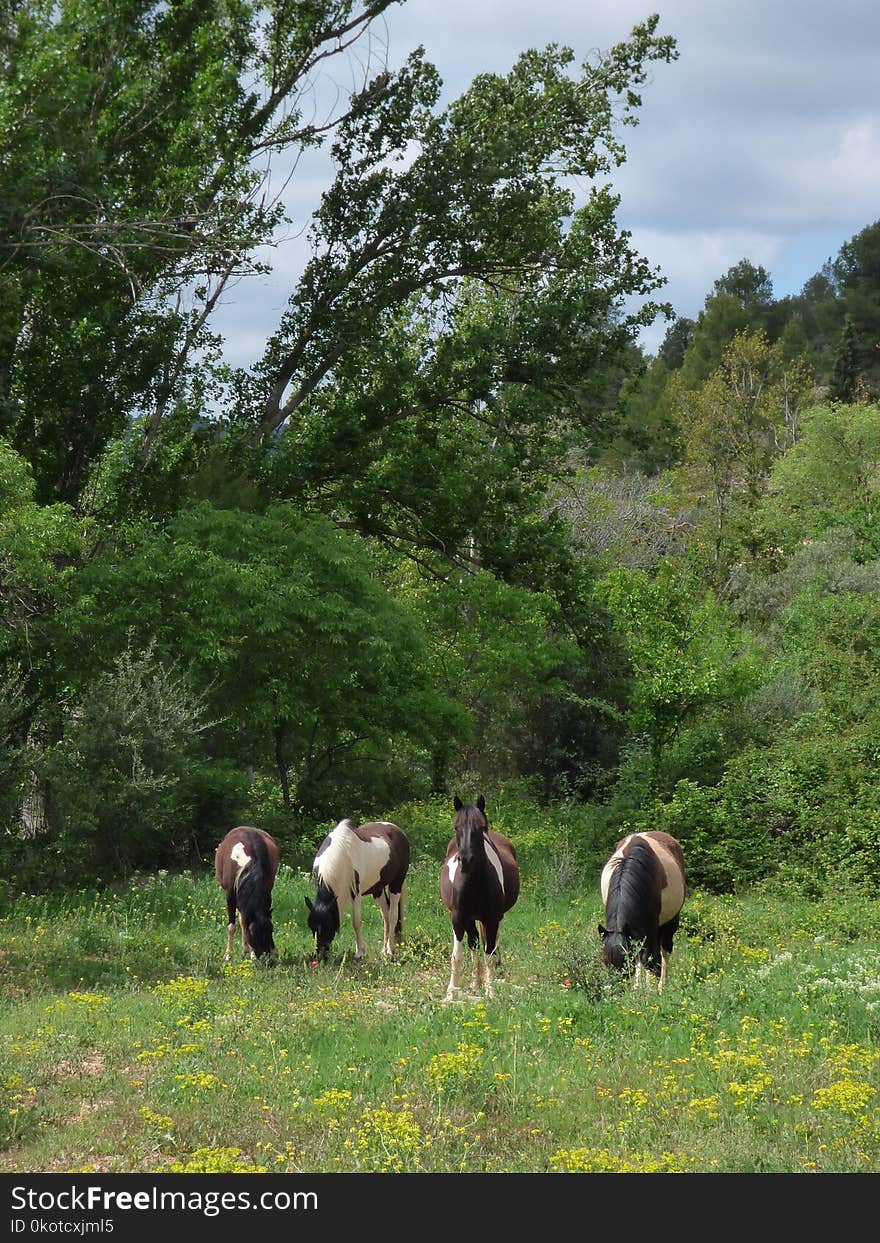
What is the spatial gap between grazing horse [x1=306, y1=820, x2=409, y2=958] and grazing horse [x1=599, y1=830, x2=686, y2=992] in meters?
3.15

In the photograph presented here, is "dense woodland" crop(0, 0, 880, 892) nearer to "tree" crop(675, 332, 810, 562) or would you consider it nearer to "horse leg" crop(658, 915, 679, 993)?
"horse leg" crop(658, 915, 679, 993)

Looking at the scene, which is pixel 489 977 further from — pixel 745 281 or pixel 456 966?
pixel 745 281

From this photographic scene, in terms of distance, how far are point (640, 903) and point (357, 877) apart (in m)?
3.96

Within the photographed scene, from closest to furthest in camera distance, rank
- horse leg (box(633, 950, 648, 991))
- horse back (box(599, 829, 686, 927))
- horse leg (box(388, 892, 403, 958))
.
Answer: horse leg (box(633, 950, 648, 991)), horse back (box(599, 829, 686, 927)), horse leg (box(388, 892, 403, 958))

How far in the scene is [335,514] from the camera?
27906mm

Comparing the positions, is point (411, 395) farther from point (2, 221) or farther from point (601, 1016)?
point (601, 1016)

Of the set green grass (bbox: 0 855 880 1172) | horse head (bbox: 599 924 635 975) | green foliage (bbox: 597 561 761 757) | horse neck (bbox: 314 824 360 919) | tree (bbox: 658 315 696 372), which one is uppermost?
tree (bbox: 658 315 696 372)

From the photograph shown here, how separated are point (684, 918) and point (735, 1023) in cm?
693

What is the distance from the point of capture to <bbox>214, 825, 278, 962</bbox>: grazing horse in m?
13.9

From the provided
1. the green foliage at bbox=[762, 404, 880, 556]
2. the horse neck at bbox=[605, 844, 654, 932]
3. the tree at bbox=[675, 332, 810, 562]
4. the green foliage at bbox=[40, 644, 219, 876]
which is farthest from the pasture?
the tree at bbox=[675, 332, 810, 562]

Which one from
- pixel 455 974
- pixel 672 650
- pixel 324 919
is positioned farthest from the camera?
pixel 672 650

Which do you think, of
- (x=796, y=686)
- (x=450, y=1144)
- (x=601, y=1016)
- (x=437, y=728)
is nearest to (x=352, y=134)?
(x=437, y=728)

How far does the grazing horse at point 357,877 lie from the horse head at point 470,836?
2.20 metres

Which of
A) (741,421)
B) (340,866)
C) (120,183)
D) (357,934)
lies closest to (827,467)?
(741,421)
